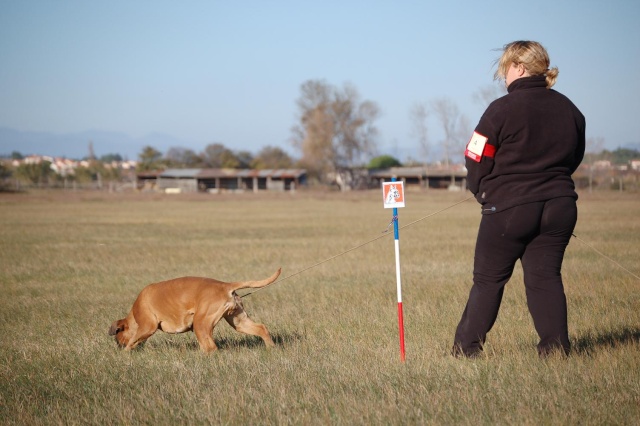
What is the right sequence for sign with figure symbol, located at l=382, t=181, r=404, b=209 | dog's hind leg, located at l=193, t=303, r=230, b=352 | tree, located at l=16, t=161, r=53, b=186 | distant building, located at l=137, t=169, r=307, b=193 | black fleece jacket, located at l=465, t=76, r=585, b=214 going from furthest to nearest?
1. distant building, located at l=137, t=169, r=307, b=193
2. tree, located at l=16, t=161, r=53, b=186
3. dog's hind leg, located at l=193, t=303, r=230, b=352
4. sign with figure symbol, located at l=382, t=181, r=404, b=209
5. black fleece jacket, located at l=465, t=76, r=585, b=214

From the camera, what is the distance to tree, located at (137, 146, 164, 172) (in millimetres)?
143375

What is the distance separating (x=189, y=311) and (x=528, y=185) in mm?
3670

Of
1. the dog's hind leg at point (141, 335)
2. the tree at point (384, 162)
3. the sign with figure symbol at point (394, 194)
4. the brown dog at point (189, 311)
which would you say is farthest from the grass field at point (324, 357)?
the tree at point (384, 162)

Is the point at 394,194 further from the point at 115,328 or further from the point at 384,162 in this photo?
the point at 384,162

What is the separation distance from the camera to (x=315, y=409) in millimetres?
5340

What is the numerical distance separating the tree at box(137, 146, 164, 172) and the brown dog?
454ft

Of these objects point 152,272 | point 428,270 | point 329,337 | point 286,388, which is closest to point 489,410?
point 286,388

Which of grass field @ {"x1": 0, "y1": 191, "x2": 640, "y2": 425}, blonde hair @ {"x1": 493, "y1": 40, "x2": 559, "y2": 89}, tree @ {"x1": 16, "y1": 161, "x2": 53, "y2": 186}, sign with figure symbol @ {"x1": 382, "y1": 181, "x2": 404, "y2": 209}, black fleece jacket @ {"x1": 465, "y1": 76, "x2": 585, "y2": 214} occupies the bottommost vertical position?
grass field @ {"x1": 0, "y1": 191, "x2": 640, "y2": 425}

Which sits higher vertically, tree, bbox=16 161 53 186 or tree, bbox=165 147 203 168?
tree, bbox=165 147 203 168

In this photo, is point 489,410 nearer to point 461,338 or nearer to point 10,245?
point 461,338

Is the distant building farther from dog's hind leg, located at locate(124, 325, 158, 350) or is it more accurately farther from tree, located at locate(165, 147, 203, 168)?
dog's hind leg, located at locate(124, 325, 158, 350)

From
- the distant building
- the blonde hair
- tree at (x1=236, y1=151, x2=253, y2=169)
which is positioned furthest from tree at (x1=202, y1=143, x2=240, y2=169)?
the blonde hair

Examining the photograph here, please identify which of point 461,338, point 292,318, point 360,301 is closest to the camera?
point 461,338

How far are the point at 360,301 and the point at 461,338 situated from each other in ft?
15.2
